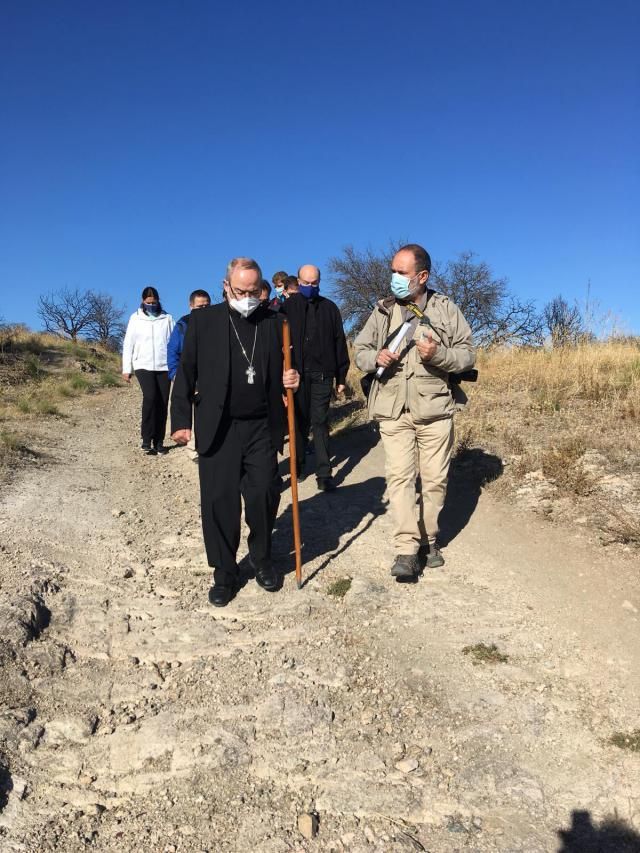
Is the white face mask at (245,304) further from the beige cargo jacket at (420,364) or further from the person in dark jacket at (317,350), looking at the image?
the person in dark jacket at (317,350)

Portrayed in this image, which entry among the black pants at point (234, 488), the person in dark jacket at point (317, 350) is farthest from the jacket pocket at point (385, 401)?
the person in dark jacket at point (317, 350)

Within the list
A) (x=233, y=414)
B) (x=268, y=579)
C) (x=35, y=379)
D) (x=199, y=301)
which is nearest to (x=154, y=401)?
(x=199, y=301)

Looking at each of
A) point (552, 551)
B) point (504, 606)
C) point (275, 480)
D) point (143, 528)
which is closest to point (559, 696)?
point (504, 606)

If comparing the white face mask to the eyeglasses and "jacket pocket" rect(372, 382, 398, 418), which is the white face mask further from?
"jacket pocket" rect(372, 382, 398, 418)

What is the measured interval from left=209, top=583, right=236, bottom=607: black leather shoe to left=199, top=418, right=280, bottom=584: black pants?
4 centimetres

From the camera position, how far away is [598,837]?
2318 mm

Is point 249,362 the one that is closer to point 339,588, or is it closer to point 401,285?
point 401,285

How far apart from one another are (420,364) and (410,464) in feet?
2.29

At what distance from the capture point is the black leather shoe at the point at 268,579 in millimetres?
4301

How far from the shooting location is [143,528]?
217 inches

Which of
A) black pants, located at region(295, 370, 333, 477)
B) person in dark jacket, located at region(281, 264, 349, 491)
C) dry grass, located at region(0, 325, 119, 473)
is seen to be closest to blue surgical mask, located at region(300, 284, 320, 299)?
person in dark jacket, located at region(281, 264, 349, 491)

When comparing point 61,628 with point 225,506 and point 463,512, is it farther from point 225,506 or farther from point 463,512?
point 463,512

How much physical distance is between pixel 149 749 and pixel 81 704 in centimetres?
51

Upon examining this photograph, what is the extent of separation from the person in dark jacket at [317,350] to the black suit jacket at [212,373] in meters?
2.13
